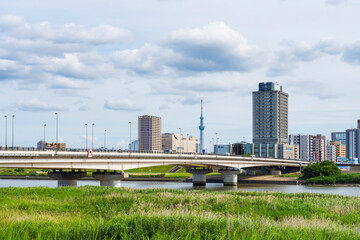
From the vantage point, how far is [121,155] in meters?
80.8

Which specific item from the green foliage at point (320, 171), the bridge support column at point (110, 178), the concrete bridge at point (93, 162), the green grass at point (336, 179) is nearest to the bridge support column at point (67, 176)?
the concrete bridge at point (93, 162)

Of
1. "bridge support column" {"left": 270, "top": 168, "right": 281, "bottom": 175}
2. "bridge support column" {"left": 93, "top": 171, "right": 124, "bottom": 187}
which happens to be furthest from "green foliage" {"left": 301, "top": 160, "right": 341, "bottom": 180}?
"bridge support column" {"left": 93, "top": 171, "right": 124, "bottom": 187}

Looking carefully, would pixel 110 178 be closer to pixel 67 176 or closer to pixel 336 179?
pixel 67 176

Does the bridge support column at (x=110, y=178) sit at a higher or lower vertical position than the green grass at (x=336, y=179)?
higher

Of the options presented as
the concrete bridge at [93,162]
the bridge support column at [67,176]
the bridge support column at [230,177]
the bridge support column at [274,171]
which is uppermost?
the concrete bridge at [93,162]

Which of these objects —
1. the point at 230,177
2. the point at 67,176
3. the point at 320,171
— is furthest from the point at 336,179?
the point at 67,176

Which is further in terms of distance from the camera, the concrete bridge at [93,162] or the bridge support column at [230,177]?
the bridge support column at [230,177]

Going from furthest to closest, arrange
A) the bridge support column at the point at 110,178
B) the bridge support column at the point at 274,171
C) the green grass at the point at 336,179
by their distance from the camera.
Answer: the bridge support column at the point at 274,171 < the green grass at the point at 336,179 < the bridge support column at the point at 110,178

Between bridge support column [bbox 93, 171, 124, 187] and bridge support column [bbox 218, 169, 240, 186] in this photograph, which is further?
bridge support column [bbox 218, 169, 240, 186]

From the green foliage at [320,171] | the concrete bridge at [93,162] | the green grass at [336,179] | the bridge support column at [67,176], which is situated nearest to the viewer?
the concrete bridge at [93,162]

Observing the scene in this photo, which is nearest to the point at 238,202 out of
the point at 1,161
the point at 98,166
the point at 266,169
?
the point at 1,161

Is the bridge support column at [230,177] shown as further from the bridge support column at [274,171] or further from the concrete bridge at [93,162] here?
the bridge support column at [274,171]

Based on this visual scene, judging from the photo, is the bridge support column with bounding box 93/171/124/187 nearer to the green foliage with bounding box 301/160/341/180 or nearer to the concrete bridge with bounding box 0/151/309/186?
the concrete bridge with bounding box 0/151/309/186

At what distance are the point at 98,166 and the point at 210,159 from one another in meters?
40.4
